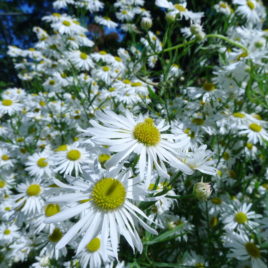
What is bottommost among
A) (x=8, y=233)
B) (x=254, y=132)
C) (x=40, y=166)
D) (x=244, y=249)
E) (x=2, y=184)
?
(x=8, y=233)

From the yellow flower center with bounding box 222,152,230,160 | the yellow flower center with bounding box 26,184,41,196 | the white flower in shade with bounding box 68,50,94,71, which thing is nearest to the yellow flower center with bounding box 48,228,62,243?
the yellow flower center with bounding box 26,184,41,196

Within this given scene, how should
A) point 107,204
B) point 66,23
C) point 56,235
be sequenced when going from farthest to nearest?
point 66,23
point 56,235
point 107,204

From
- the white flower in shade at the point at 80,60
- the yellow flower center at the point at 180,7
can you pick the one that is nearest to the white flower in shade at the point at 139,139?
the yellow flower center at the point at 180,7

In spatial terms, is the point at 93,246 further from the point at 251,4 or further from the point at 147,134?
the point at 251,4

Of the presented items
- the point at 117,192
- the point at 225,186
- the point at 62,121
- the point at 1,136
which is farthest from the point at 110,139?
the point at 1,136

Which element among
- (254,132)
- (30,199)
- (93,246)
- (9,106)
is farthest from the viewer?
(9,106)

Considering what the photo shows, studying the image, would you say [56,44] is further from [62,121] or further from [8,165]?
[8,165]

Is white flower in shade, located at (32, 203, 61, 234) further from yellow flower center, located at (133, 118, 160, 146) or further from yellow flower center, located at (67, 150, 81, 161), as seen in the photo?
yellow flower center, located at (133, 118, 160, 146)

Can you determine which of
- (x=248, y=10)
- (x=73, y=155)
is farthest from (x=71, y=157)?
(x=248, y=10)
